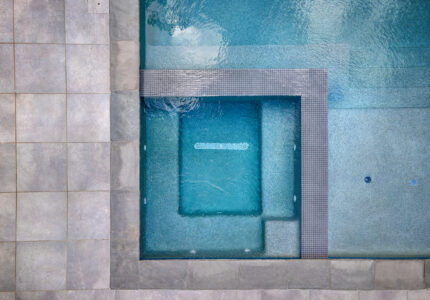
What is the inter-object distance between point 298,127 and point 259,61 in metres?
1.17

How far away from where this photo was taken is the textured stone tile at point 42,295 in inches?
146

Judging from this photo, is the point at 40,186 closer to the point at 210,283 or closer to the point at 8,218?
the point at 8,218

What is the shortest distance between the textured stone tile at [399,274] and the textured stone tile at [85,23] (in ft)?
16.3

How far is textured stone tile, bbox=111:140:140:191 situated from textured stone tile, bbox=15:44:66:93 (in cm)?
113

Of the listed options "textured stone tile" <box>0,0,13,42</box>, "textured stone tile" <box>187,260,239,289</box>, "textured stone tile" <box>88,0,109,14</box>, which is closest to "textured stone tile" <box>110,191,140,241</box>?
"textured stone tile" <box>187,260,239,289</box>

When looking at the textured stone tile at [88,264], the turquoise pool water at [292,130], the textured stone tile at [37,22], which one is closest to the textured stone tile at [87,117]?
the turquoise pool water at [292,130]

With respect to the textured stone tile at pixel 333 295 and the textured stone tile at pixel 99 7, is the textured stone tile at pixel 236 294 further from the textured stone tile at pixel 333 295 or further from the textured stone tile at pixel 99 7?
the textured stone tile at pixel 99 7

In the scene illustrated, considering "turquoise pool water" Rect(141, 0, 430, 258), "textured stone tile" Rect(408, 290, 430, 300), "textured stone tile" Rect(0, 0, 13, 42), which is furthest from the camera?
"turquoise pool water" Rect(141, 0, 430, 258)

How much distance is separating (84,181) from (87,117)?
2.92 feet

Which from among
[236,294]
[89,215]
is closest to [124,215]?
[89,215]

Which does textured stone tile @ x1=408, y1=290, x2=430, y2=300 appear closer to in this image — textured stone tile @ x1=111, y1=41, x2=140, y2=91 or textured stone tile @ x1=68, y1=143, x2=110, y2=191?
textured stone tile @ x1=68, y1=143, x2=110, y2=191

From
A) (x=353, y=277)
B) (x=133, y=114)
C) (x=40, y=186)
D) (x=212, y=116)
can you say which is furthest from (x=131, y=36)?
(x=353, y=277)

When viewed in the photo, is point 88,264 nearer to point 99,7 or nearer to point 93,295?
point 93,295

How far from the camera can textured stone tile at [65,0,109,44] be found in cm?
366
